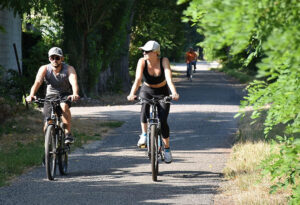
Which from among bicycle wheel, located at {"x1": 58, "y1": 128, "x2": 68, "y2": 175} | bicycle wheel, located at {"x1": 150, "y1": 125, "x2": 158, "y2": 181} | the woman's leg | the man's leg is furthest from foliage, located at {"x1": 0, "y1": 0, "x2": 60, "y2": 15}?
bicycle wheel, located at {"x1": 150, "y1": 125, "x2": 158, "y2": 181}

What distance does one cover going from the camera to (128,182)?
24.5ft

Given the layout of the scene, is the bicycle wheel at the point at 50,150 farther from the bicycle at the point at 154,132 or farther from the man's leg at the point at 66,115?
the bicycle at the point at 154,132

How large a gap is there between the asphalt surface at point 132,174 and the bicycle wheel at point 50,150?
15 cm

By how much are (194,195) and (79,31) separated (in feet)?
41.3

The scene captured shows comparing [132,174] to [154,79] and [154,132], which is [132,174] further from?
[154,79]

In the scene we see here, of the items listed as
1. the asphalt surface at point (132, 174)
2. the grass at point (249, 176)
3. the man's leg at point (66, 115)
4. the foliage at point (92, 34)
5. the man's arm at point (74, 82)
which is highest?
the foliage at point (92, 34)

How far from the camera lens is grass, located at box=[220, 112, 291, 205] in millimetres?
6113

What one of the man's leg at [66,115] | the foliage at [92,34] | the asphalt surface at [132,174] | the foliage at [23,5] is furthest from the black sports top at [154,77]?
the foliage at [92,34]

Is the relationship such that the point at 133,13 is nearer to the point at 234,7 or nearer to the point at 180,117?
the point at 180,117

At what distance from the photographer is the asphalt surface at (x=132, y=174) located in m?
6.56

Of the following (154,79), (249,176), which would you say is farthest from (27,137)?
(249,176)

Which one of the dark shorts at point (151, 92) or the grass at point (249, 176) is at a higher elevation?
the dark shorts at point (151, 92)

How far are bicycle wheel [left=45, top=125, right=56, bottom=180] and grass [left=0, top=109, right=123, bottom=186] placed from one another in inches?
22.7

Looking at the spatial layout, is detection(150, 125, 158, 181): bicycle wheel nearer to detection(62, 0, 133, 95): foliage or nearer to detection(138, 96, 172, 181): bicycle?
detection(138, 96, 172, 181): bicycle
